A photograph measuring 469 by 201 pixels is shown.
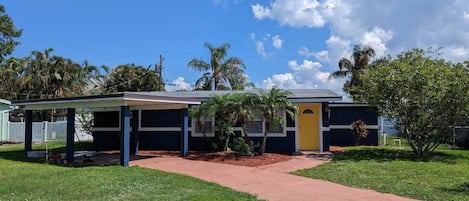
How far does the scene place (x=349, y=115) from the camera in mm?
21641

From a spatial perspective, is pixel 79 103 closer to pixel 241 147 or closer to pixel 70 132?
pixel 70 132

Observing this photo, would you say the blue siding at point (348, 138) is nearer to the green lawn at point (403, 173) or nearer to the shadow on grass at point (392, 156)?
the shadow on grass at point (392, 156)

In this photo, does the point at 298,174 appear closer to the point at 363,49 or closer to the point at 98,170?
the point at 98,170

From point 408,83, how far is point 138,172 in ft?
32.1

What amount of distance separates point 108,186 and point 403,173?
7.74 m

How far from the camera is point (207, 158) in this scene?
14859 mm

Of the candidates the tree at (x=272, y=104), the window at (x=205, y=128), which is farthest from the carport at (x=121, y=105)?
the tree at (x=272, y=104)

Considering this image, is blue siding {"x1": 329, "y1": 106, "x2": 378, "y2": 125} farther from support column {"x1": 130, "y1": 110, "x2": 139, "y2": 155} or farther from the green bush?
support column {"x1": 130, "y1": 110, "x2": 139, "y2": 155}

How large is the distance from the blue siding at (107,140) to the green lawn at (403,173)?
34.2ft

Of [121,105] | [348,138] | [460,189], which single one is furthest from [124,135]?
[348,138]

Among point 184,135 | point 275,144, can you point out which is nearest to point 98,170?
point 184,135

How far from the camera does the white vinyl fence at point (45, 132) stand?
26531mm

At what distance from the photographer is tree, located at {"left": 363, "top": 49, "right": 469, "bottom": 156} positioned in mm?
14609

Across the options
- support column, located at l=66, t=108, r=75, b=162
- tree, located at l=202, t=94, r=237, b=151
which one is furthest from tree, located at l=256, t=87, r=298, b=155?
support column, located at l=66, t=108, r=75, b=162
